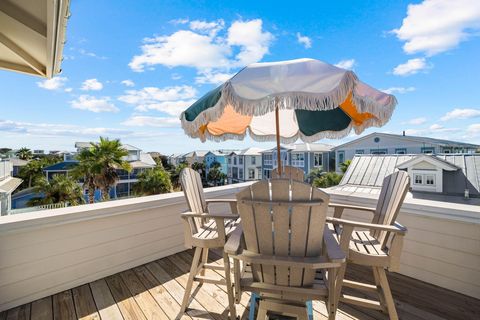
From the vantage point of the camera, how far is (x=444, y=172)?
6.85 metres

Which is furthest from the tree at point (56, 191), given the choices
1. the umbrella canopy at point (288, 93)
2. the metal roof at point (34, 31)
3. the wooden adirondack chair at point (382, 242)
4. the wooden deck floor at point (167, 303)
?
the wooden adirondack chair at point (382, 242)

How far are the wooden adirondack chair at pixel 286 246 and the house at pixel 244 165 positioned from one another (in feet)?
74.4

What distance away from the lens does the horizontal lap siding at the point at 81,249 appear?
196cm

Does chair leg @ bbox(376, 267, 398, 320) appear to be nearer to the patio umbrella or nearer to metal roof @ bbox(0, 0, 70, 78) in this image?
the patio umbrella

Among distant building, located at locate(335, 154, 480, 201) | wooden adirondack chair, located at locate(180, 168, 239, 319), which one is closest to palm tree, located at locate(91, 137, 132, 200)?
Result: distant building, located at locate(335, 154, 480, 201)

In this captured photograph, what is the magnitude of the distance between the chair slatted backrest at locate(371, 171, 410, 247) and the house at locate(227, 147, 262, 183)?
72.2 feet

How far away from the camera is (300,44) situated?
5.77 meters

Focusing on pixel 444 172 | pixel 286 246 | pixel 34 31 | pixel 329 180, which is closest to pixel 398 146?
pixel 329 180

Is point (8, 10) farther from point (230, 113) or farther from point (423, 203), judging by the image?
point (423, 203)

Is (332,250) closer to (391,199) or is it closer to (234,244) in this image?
(234,244)

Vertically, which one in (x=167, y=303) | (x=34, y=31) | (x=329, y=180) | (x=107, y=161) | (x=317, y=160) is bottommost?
(x=329, y=180)

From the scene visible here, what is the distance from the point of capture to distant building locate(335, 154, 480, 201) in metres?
6.60

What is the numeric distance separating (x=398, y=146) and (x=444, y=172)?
25.2 ft

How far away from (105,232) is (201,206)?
1.08 m
